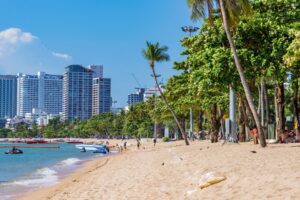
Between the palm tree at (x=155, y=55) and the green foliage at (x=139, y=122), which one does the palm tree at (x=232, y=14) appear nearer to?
the palm tree at (x=155, y=55)

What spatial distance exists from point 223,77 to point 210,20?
9.95 feet

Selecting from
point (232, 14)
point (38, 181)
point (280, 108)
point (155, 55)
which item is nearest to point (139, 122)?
point (155, 55)

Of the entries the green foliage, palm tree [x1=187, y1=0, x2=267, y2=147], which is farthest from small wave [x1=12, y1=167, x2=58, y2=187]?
the green foliage

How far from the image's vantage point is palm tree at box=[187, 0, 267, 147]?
66.7ft

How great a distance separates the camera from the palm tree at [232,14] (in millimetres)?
20328

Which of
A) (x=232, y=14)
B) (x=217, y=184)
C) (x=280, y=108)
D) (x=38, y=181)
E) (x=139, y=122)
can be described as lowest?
(x=38, y=181)

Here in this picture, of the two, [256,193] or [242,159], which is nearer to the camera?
[256,193]

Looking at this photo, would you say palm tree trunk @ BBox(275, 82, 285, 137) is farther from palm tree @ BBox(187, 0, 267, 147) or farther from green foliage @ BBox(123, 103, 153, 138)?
green foliage @ BBox(123, 103, 153, 138)

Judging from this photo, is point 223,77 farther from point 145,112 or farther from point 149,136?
point 149,136

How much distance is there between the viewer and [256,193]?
941 cm

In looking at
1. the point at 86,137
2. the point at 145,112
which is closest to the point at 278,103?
the point at 145,112

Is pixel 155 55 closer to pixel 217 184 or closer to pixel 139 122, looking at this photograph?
pixel 217 184

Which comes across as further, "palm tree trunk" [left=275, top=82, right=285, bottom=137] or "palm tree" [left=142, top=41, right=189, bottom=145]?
"palm tree" [left=142, top=41, right=189, bottom=145]

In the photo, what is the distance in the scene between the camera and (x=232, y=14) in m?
21.6
